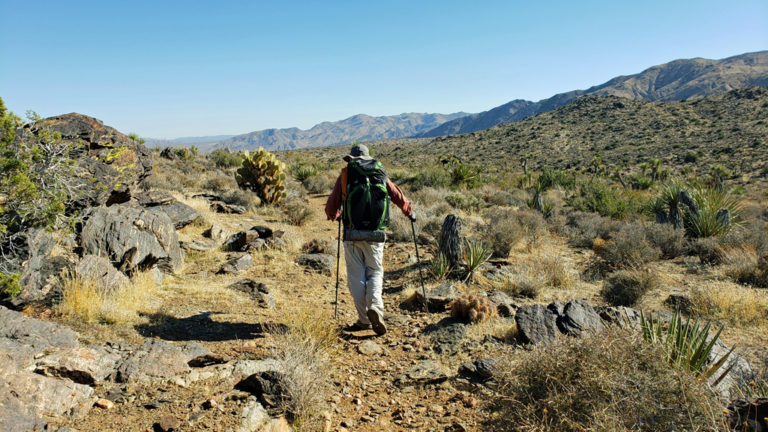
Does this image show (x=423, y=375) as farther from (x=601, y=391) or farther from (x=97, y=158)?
(x=97, y=158)

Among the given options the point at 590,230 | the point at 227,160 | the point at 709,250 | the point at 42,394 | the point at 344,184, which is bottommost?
the point at 709,250

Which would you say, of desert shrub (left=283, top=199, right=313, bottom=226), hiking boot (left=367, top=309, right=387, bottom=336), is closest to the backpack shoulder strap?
hiking boot (left=367, top=309, right=387, bottom=336)

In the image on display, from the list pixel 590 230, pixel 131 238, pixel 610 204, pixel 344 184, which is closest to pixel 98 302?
pixel 131 238

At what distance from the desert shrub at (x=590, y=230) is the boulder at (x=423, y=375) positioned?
7.29 meters

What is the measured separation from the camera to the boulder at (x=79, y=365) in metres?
3.11

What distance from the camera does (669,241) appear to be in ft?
29.4

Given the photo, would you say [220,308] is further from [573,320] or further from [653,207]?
[653,207]

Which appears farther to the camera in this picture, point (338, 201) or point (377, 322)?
point (338, 201)

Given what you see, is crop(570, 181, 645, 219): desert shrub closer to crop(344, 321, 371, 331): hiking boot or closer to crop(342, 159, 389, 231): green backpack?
crop(344, 321, 371, 331): hiking boot

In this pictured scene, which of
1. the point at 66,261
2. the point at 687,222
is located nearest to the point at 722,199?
the point at 687,222

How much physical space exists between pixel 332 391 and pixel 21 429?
2157 mm

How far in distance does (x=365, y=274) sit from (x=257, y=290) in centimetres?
216

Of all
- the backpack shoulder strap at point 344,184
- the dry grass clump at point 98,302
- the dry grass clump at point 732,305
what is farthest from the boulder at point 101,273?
the dry grass clump at point 732,305

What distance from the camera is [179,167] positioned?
65.6 ft
